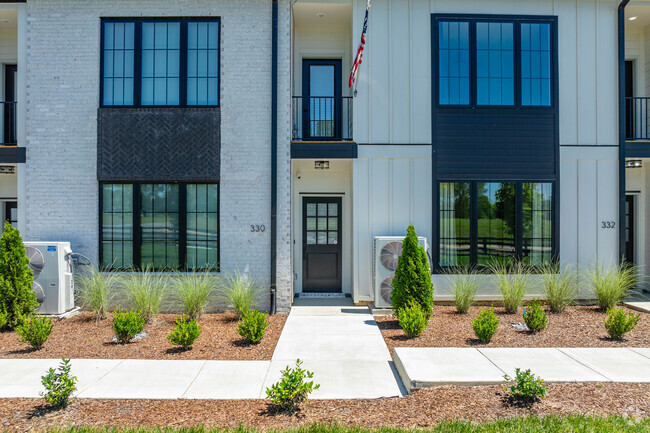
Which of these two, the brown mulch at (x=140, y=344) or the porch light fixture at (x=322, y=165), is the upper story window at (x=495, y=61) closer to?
the porch light fixture at (x=322, y=165)

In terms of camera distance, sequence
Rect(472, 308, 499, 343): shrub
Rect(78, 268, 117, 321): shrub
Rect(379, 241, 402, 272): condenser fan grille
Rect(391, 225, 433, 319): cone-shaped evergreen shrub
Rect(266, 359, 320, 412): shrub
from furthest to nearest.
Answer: Rect(379, 241, 402, 272): condenser fan grille
Rect(78, 268, 117, 321): shrub
Rect(391, 225, 433, 319): cone-shaped evergreen shrub
Rect(472, 308, 499, 343): shrub
Rect(266, 359, 320, 412): shrub

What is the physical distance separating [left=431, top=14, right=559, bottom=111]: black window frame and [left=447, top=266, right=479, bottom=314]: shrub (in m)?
3.45

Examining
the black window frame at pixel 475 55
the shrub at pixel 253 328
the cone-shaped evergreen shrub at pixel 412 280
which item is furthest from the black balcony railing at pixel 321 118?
the shrub at pixel 253 328

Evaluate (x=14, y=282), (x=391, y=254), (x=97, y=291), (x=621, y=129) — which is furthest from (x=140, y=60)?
(x=621, y=129)

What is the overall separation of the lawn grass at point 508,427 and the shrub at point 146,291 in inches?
151

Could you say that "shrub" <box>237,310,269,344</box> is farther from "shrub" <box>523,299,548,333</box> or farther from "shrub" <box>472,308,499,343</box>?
"shrub" <box>523,299,548,333</box>

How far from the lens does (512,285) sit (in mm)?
8531

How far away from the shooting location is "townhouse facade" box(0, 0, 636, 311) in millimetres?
8547

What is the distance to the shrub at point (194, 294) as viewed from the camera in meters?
7.84

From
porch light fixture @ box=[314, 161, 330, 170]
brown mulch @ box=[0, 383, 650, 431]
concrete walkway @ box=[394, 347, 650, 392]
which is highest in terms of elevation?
porch light fixture @ box=[314, 161, 330, 170]

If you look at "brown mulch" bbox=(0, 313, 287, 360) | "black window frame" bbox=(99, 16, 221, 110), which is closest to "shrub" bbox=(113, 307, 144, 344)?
"brown mulch" bbox=(0, 313, 287, 360)

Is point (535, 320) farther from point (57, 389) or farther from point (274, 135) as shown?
point (57, 389)

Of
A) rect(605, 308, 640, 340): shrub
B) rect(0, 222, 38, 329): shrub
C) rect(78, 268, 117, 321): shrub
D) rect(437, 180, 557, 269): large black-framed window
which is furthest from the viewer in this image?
rect(437, 180, 557, 269): large black-framed window

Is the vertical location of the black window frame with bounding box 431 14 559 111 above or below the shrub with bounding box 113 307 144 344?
above
